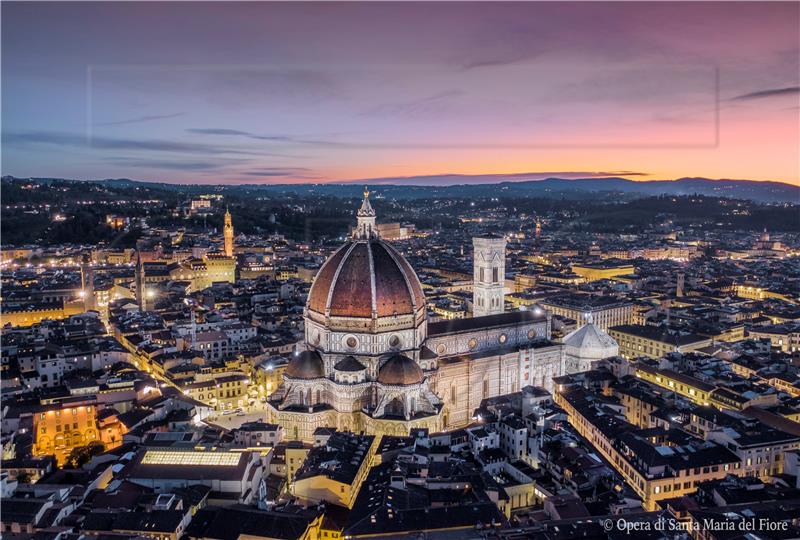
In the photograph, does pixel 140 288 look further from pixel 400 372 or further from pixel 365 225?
pixel 400 372

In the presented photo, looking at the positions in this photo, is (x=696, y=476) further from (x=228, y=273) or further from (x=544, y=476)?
(x=228, y=273)

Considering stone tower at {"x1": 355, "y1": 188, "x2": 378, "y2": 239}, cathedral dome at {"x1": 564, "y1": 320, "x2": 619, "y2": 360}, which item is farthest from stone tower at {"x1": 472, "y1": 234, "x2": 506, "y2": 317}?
stone tower at {"x1": 355, "y1": 188, "x2": 378, "y2": 239}

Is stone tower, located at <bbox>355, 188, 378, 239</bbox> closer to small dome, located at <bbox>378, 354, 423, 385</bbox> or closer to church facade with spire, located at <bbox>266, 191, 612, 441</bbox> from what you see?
church facade with spire, located at <bbox>266, 191, 612, 441</bbox>

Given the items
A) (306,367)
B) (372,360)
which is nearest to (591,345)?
(372,360)

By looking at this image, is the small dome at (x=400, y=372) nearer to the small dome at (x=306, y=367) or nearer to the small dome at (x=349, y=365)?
the small dome at (x=349, y=365)

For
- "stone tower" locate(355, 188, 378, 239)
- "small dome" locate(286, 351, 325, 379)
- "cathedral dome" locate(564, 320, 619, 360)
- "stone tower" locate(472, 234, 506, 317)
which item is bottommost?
"cathedral dome" locate(564, 320, 619, 360)

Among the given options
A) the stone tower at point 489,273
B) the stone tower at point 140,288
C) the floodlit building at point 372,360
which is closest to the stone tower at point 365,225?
the floodlit building at point 372,360
